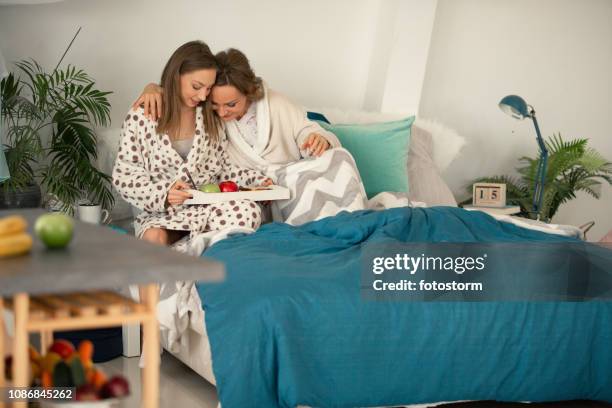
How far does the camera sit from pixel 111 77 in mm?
4547

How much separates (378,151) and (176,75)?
106 cm

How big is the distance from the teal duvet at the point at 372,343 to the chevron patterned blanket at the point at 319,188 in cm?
73

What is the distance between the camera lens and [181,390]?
3.30 meters

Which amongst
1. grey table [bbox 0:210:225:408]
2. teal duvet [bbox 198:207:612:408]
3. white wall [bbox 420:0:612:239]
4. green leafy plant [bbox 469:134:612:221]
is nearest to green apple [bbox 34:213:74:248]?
grey table [bbox 0:210:225:408]

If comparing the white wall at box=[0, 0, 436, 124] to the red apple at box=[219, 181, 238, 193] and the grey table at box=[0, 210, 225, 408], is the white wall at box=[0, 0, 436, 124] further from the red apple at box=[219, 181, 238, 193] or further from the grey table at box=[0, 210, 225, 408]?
the grey table at box=[0, 210, 225, 408]

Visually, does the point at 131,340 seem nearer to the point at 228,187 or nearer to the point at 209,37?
the point at 228,187

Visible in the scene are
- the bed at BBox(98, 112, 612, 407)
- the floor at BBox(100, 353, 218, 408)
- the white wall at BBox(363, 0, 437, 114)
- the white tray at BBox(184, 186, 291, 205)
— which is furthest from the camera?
the white wall at BBox(363, 0, 437, 114)

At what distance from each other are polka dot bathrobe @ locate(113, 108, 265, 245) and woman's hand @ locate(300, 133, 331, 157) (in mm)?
425

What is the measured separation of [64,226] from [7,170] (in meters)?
1.96

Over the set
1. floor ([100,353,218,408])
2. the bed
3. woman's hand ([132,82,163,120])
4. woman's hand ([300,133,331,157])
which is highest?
woman's hand ([132,82,163,120])

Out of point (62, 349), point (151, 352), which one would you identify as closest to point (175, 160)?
point (62, 349)

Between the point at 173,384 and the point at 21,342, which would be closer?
the point at 21,342

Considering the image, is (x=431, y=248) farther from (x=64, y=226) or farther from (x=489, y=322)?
(x=64, y=226)

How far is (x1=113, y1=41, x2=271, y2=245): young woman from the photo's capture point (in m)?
3.83
